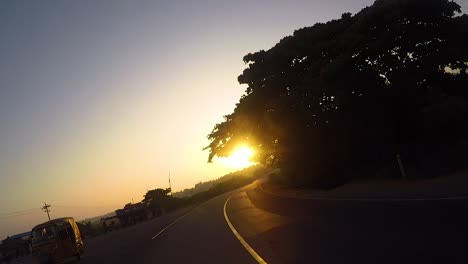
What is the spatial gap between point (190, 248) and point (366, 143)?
1720 cm

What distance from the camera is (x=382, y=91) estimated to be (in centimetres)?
2970

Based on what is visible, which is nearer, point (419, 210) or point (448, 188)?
point (419, 210)

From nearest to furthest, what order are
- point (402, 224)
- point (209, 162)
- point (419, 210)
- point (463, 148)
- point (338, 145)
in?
point (402, 224) → point (419, 210) → point (463, 148) → point (338, 145) → point (209, 162)

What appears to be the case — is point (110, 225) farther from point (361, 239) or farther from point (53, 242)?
point (361, 239)

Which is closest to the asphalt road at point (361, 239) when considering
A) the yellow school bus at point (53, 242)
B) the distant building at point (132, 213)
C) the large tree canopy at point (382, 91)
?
the yellow school bus at point (53, 242)

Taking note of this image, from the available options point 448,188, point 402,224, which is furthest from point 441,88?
point 402,224

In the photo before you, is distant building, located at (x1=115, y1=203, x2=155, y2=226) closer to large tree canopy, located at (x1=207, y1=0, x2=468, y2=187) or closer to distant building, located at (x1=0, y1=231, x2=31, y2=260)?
distant building, located at (x1=0, y1=231, x2=31, y2=260)

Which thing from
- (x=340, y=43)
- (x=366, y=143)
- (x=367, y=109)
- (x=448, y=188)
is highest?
(x=340, y=43)

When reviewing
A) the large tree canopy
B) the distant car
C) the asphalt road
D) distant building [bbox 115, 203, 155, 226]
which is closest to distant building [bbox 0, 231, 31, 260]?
the distant car

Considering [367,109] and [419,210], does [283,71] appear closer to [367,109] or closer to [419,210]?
[367,109]

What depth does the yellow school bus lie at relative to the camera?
24578mm

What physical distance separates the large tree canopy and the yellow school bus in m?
16.9

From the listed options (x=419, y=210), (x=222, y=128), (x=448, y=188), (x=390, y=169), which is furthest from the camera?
(x=222, y=128)

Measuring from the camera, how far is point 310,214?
19219 mm
